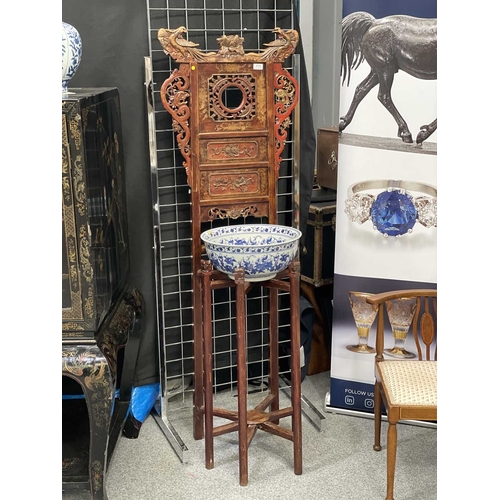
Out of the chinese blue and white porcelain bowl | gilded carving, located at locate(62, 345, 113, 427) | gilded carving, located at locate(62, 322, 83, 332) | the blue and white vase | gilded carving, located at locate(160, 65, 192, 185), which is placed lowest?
gilded carving, located at locate(62, 345, 113, 427)

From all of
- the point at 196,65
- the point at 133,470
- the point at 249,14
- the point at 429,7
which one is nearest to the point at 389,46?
the point at 429,7

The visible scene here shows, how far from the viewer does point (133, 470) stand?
2.60 m

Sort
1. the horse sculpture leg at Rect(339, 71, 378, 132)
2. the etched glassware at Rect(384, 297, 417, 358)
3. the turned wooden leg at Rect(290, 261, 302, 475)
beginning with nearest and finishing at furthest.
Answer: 1. the turned wooden leg at Rect(290, 261, 302, 475)
2. the horse sculpture leg at Rect(339, 71, 378, 132)
3. the etched glassware at Rect(384, 297, 417, 358)

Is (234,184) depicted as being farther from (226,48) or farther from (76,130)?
(76,130)

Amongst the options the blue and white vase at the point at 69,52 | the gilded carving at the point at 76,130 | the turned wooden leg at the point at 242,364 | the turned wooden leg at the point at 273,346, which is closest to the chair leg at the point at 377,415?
the turned wooden leg at the point at 273,346

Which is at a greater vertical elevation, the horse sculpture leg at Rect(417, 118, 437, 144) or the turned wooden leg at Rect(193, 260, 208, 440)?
the horse sculpture leg at Rect(417, 118, 437, 144)

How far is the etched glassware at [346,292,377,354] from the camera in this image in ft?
9.45

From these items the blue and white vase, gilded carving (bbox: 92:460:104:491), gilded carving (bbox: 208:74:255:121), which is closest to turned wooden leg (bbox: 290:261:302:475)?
gilded carving (bbox: 208:74:255:121)

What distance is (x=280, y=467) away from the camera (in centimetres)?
262

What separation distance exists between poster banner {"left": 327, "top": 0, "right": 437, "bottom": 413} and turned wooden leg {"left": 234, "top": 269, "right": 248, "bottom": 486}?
64cm

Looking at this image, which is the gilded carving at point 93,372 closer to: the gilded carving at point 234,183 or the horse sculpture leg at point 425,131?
the gilded carving at point 234,183

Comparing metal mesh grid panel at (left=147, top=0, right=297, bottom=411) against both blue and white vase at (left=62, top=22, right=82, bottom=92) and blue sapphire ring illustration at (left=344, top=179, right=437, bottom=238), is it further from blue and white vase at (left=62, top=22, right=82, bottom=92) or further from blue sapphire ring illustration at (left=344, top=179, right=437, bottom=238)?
blue and white vase at (left=62, top=22, right=82, bottom=92)

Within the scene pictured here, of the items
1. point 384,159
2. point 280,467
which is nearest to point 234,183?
point 384,159

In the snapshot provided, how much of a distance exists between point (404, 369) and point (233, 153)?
100cm
